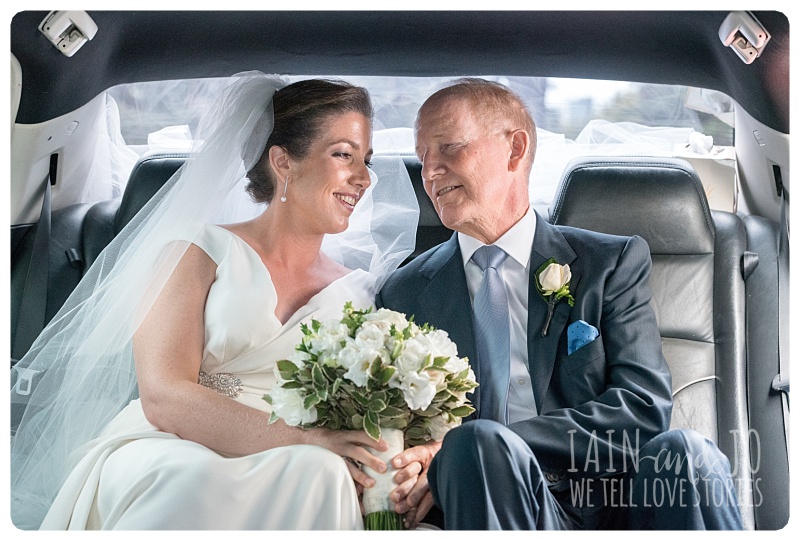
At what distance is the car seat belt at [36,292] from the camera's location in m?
3.29

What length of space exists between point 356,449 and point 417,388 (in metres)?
0.29

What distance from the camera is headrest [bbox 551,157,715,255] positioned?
3287mm

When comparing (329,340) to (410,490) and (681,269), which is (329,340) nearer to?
(410,490)

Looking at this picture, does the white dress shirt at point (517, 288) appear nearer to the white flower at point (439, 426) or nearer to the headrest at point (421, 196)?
the headrest at point (421, 196)

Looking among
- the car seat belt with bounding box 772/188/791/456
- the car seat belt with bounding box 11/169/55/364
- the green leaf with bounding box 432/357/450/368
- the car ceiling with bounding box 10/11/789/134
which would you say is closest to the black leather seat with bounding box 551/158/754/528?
the car seat belt with bounding box 772/188/791/456

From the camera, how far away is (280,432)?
295 centimetres

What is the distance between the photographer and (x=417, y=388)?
263 cm

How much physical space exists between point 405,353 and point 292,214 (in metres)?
0.80

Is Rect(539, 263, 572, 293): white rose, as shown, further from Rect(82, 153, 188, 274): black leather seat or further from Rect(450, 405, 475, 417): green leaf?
Rect(82, 153, 188, 274): black leather seat

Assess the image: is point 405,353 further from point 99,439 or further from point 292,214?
point 99,439

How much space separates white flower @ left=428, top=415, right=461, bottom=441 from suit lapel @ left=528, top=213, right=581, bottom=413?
0.35 m

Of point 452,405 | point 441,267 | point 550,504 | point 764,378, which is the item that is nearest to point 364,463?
point 452,405

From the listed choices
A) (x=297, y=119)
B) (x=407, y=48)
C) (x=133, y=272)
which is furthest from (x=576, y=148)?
(x=133, y=272)

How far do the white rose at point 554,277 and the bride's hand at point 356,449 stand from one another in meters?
0.75
